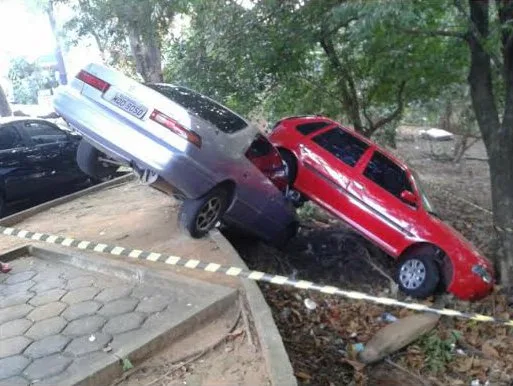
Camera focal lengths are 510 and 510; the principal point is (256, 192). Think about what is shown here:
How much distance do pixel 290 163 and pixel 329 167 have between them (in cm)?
62

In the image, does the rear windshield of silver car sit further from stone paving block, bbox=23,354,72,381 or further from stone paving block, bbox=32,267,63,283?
stone paving block, bbox=23,354,72,381

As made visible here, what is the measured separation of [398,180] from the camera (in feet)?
23.3

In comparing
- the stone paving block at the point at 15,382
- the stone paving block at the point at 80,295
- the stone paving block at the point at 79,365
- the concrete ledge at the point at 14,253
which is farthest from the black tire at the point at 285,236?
the stone paving block at the point at 15,382

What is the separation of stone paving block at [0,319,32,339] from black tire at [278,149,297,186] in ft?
13.5

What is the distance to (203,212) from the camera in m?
6.00

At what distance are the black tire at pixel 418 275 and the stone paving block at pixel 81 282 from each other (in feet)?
13.0

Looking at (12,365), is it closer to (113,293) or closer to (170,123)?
(113,293)

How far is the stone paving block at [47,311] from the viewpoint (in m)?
4.47

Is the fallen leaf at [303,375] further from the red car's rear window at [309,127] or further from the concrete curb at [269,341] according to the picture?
the red car's rear window at [309,127]

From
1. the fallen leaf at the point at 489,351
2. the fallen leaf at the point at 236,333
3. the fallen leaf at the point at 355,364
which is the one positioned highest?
the fallen leaf at the point at 489,351

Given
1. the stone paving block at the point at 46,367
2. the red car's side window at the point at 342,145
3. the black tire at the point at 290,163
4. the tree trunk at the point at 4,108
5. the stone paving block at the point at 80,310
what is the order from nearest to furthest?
the stone paving block at the point at 46,367 < the stone paving block at the point at 80,310 < the red car's side window at the point at 342,145 < the black tire at the point at 290,163 < the tree trunk at the point at 4,108

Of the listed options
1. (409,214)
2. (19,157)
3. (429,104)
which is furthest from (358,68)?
(19,157)

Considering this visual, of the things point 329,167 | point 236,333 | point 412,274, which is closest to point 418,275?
point 412,274

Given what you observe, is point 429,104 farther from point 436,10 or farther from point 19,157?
point 19,157
